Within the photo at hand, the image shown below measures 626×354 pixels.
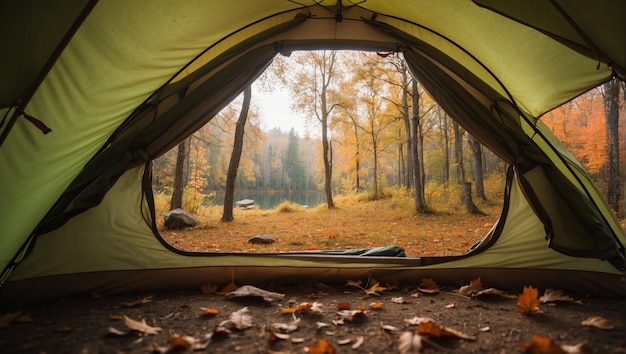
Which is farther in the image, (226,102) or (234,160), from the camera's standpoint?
(234,160)

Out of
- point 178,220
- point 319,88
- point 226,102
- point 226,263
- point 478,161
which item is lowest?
point 226,263

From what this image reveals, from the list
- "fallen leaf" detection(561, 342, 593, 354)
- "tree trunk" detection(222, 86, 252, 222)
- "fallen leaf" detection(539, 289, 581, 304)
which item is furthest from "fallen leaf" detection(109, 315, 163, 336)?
"tree trunk" detection(222, 86, 252, 222)

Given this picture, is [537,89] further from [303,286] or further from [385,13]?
[303,286]

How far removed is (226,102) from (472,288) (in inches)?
100

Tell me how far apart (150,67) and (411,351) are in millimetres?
2644

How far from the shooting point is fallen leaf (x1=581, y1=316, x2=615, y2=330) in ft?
5.11

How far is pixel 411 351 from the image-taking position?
1.33m

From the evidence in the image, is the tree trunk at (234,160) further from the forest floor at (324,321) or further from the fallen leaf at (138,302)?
the fallen leaf at (138,302)

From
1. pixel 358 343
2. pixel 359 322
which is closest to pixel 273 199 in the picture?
pixel 359 322

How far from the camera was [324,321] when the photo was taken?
175 centimetres

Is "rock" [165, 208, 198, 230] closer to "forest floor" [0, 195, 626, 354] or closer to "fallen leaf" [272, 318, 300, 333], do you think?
"forest floor" [0, 195, 626, 354]

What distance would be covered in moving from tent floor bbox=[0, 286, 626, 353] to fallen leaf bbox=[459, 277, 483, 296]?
3.5 inches

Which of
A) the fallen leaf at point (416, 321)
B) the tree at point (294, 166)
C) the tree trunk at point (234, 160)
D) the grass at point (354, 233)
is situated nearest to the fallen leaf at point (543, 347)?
the fallen leaf at point (416, 321)

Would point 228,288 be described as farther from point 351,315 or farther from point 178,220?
point 178,220
